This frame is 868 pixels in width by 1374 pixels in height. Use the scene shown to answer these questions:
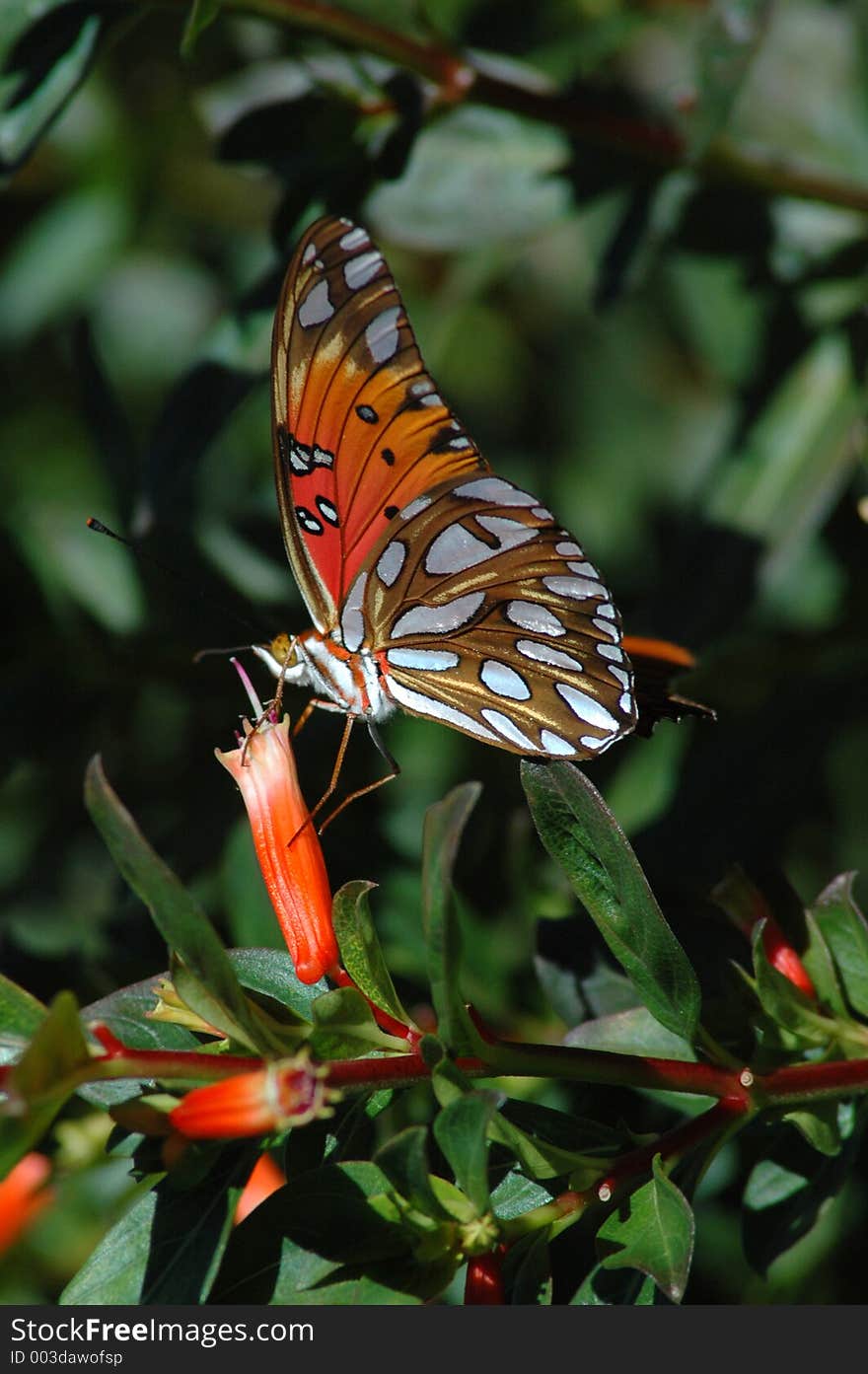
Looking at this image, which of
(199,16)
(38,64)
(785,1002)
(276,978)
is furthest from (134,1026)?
(38,64)

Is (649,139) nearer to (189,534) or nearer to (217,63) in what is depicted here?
(189,534)

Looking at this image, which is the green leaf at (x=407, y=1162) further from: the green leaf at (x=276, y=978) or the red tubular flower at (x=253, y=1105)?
the green leaf at (x=276, y=978)

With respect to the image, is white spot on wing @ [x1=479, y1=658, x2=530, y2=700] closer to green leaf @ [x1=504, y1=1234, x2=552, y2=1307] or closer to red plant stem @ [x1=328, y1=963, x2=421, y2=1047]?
red plant stem @ [x1=328, y1=963, x2=421, y2=1047]

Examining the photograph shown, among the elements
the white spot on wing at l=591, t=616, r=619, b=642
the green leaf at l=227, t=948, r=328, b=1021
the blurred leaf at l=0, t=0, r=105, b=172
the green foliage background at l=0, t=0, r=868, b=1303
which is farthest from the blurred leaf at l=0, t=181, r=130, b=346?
the green leaf at l=227, t=948, r=328, b=1021

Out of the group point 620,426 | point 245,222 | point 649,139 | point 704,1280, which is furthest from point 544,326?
point 704,1280

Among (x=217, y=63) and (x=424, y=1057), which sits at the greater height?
(x=217, y=63)

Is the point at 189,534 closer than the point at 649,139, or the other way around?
the point at 649,139

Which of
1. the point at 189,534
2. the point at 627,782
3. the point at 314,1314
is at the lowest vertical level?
the point at 627,782
